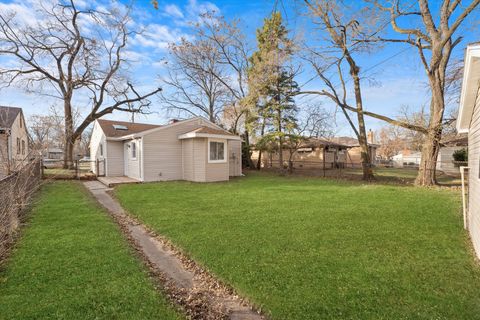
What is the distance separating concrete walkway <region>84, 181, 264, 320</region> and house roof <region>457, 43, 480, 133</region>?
15.2ft

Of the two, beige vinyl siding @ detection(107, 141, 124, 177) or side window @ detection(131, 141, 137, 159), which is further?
beige vinyl siding @ detection(107, 141, 124, 177)

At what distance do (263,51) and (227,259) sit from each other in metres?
18.7

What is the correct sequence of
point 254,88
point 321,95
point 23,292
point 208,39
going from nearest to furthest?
point 23,292
point 321,95
point 254,88
point 208,39

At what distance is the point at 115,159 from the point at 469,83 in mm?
16085

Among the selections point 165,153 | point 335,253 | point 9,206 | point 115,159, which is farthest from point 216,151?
point 335,253

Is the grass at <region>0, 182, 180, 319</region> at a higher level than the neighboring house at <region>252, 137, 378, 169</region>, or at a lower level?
lower

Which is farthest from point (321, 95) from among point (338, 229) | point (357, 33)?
point (338, 229)

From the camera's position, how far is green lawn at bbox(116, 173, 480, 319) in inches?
101

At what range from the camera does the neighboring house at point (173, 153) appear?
12.7 m

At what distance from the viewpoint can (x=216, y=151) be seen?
13.2 m

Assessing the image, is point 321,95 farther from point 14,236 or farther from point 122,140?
point 14,236

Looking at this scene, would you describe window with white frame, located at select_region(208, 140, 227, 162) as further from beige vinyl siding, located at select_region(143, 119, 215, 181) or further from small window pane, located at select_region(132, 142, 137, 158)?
small window pane, located at select_region(132, 142, 137, 158)

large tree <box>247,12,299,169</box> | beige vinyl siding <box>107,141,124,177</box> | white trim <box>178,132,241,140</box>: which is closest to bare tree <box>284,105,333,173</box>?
large tree <box>247,12,299,169</box>

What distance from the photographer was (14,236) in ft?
14.9
